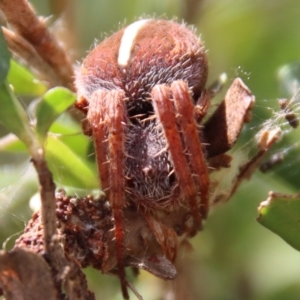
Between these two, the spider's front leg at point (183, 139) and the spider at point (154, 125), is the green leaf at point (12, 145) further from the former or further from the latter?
the spider's front leg at point (183, 139)

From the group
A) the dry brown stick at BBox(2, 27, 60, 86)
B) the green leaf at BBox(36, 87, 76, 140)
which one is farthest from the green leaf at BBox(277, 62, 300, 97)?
the green leaf at BBox(36, 87, 76, 140)

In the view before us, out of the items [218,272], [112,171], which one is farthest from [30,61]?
[218,272]

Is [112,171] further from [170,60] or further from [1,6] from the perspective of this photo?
[1,6]

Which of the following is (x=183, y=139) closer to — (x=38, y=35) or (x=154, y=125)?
(x=154, y=125)

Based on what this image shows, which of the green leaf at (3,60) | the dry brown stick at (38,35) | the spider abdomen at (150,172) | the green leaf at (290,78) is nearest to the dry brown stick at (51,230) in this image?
the green leaf at (3,60)

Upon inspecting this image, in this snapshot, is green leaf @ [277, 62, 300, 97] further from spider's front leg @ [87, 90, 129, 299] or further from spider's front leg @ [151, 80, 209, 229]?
spider's front leg @ [87, 90, 129, 299]

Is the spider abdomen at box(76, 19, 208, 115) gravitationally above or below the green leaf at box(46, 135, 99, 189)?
above
